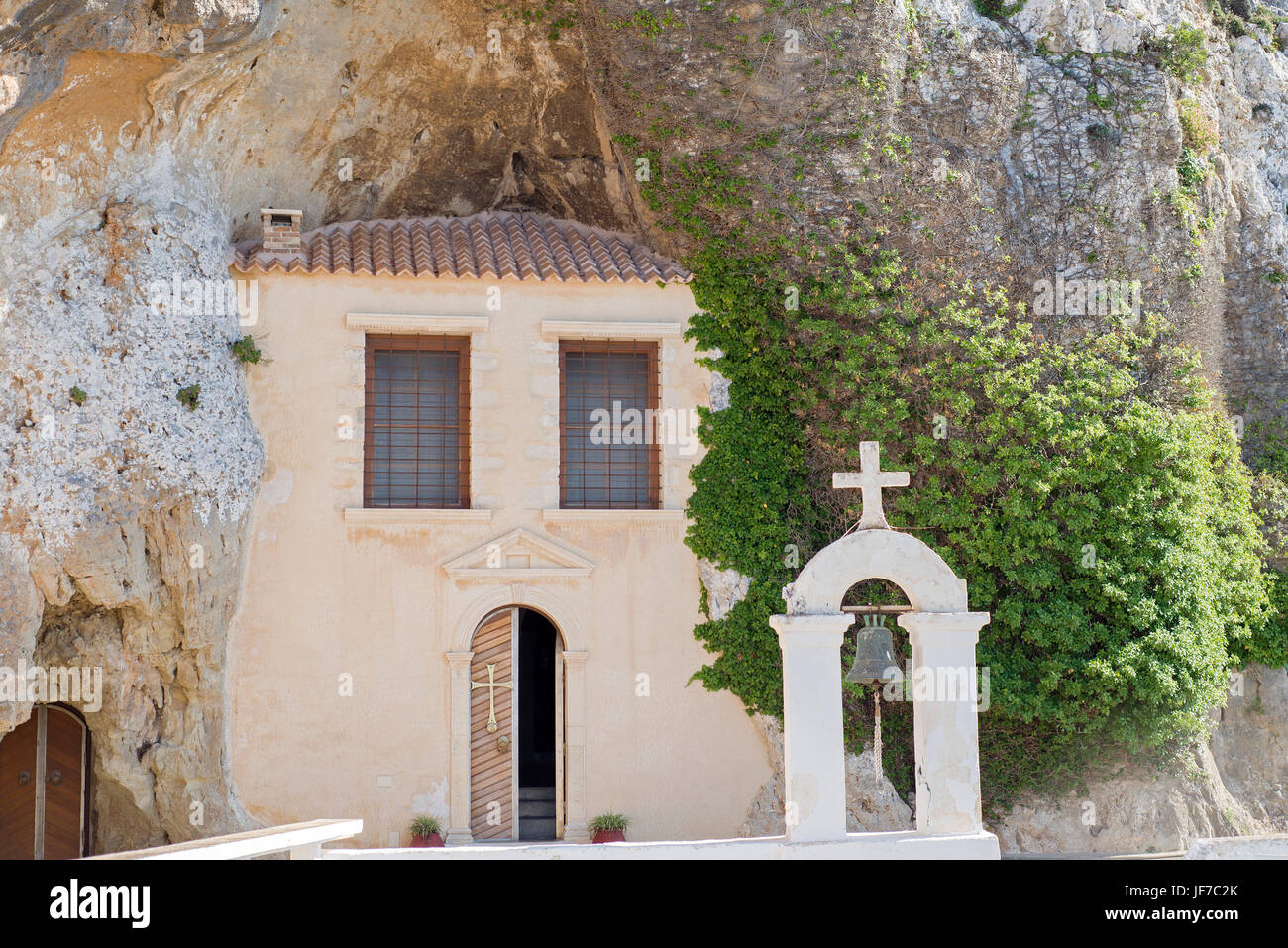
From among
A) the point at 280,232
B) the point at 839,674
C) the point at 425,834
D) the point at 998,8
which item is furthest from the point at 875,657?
the point at 998,8

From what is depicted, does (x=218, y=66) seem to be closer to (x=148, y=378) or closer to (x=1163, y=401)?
(x=148, y=378)

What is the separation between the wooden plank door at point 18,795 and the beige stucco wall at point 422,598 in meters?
2.32

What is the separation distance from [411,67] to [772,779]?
952cm

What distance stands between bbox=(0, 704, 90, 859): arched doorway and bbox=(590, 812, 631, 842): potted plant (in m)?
5.60

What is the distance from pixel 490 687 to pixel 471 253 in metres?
5.18

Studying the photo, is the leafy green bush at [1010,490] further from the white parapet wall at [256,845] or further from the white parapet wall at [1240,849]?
the white parapet wall at [256,845]

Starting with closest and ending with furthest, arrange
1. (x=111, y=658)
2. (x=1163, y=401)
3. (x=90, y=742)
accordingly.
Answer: (x=111, y=658), (x=90, y=742), (x=1163, y=401)

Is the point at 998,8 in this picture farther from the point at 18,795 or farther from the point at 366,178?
the point at 18,795

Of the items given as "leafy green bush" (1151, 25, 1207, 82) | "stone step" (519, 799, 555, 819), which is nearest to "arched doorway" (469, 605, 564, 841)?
"stone step" (519, 799, 555, 819)

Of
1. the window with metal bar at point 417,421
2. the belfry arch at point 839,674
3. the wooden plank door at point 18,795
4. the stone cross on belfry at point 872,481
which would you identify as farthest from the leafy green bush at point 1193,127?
the wooden plank door at point 18,795

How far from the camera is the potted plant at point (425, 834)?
14.4 m

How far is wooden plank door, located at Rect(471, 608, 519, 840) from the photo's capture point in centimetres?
1495

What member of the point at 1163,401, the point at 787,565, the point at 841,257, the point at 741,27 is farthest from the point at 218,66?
the point at 1163,401

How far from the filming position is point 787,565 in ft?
50.9
